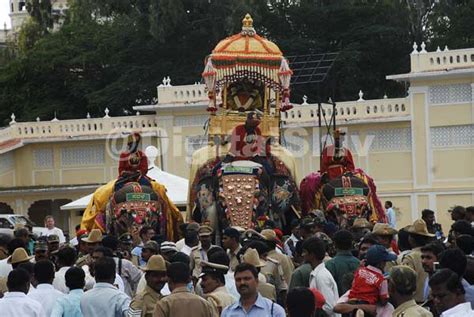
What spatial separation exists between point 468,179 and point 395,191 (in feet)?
6.33

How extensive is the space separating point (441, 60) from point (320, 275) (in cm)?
3142

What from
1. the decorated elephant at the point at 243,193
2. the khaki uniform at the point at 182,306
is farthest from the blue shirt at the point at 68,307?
the decorated elephant at the point at 243,193

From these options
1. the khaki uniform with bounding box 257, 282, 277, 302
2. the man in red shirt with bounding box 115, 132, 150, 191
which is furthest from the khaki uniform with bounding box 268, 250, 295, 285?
the man in red shirt with bounding box 115, 132, 150, 191

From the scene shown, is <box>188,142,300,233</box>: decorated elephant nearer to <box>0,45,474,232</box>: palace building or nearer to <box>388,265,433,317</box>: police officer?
<box>388,265,433,317</box>: police officer

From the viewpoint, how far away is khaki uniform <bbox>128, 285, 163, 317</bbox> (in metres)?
12.6

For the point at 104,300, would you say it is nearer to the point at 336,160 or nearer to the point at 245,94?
the point at 336,160

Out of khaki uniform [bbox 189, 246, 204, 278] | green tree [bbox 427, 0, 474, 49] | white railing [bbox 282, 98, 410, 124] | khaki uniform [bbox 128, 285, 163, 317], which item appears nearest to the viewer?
khaki uniform [bbox 128, 285, 163, 317]

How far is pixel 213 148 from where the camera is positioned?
24.4 meters

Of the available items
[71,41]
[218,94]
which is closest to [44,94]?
[71,41]

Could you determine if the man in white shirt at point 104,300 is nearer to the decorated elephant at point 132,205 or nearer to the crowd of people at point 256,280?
the crowd of people at point 256,280

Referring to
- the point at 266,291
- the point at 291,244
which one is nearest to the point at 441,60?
the point at 291,244

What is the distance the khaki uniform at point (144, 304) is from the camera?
41.3 feet

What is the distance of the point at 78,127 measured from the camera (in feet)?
159

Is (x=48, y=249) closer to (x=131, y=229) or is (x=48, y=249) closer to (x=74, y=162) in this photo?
(x=131, y=229)
